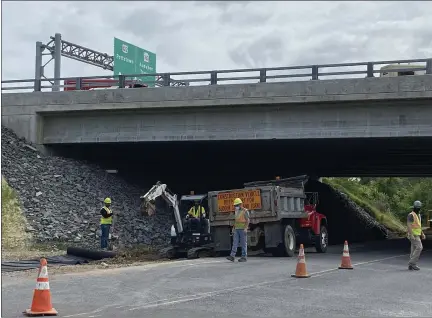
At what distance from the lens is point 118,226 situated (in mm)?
24328

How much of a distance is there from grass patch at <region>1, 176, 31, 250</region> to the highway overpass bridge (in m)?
4.64

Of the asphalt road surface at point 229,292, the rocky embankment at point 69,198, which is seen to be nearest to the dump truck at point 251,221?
the asphalt road surface at point 229,292

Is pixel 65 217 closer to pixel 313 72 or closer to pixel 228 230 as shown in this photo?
pixel 228 230

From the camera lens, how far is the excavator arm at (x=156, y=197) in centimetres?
1873

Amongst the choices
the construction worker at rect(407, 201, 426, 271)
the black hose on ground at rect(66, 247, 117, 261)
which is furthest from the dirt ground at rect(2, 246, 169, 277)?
the construction worker at rect(407, 201, 426, 271)

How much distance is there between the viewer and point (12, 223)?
21828 mm

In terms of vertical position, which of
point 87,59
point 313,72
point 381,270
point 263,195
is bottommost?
point 381,270

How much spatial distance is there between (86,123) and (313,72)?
1006 cm

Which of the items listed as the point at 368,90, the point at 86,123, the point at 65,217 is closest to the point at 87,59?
the point at 86,123

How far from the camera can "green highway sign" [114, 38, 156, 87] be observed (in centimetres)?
3606

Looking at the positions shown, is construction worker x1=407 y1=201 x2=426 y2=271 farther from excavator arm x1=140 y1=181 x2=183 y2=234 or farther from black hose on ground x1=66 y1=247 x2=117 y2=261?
black hose on ground x1=66 y1=247 x2=117 y2=261

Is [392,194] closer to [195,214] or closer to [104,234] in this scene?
[195,214]

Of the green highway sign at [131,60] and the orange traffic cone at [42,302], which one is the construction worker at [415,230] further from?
the green highway sign at [131,60]

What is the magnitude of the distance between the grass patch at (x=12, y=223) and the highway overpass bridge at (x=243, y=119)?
15.2 feet
